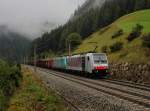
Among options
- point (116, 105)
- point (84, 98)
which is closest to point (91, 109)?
point (116, 105)

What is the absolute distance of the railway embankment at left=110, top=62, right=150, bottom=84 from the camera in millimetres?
37531

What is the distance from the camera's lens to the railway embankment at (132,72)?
3753 centimetres

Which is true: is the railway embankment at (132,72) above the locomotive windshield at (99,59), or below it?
below

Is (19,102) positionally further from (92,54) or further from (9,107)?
(92,54)

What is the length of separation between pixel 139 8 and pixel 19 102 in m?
122

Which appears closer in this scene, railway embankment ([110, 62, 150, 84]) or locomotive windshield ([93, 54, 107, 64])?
railway embankment ([110, 62, 150, 84])

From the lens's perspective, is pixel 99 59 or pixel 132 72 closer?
pixel 132 72

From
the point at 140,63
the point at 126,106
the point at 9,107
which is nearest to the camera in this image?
the point at 126,106

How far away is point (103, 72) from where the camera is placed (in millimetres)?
43562

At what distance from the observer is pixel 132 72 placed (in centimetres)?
4078

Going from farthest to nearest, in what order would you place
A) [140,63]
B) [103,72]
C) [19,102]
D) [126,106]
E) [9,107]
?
[103,72] → [140,63] → [19,102] → [9,107] → [126,106]

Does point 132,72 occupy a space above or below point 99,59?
below

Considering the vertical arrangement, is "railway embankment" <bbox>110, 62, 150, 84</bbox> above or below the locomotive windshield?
below

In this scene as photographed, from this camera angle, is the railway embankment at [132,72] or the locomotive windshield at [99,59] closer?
the railway embankment at [132,72]
